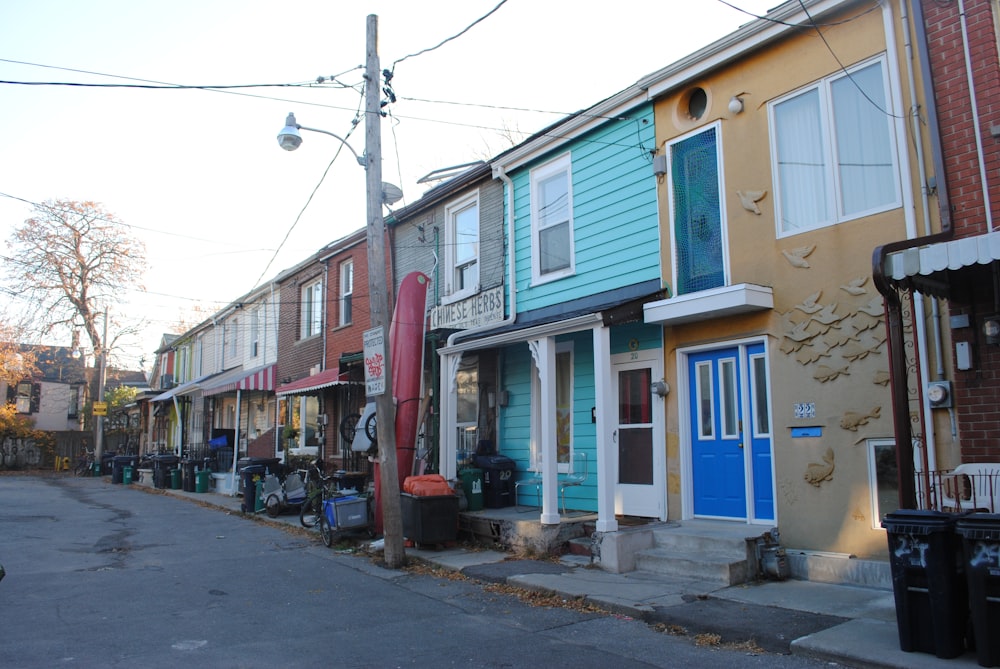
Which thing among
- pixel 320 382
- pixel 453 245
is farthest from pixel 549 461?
pixel 320 382

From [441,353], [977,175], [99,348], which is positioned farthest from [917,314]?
[99,348]

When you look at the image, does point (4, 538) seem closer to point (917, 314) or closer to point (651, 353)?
point (651, 353)

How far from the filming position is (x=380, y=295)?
10078mm

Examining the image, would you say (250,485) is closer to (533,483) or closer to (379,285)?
(533,483)

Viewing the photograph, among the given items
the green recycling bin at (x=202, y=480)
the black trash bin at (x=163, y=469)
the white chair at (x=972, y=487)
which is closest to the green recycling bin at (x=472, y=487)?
the white chair at (x=972, y=487)

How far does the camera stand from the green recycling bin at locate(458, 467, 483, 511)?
1185 cm

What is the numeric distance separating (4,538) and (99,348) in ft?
90.5

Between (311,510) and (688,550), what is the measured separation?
7.97 m

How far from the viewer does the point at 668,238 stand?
9.99 meters

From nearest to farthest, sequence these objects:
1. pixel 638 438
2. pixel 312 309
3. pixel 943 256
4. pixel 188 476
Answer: pixel 943 256, pixel 638 438, pixel 312 309, pixel 188 476

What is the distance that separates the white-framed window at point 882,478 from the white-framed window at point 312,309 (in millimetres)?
14636

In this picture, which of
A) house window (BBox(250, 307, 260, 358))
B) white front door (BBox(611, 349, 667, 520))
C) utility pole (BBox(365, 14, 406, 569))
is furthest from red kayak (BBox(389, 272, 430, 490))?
house window (BBox(250, 307, 260, 358))

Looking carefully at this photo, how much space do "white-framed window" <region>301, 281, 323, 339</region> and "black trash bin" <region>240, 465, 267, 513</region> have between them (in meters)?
4.25

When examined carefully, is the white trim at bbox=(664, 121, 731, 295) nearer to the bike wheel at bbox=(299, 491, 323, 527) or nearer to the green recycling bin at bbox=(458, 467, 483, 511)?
the green recycling bin at bbox=(458, 467, 483, 511)
